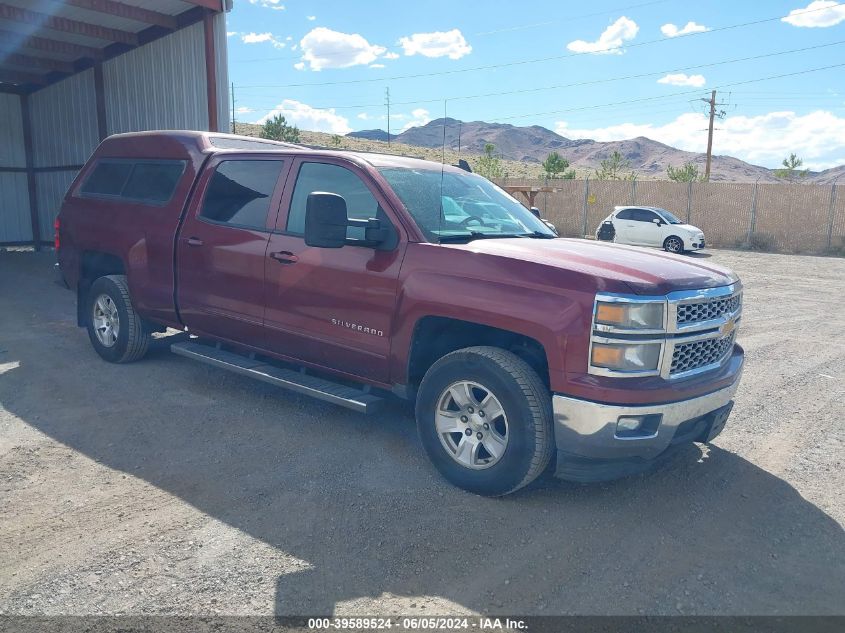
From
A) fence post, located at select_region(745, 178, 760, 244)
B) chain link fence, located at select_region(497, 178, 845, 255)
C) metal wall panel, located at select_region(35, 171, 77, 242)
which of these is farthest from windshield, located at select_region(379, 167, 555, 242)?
fence post, located at select_region(745, 178, 760, 244)

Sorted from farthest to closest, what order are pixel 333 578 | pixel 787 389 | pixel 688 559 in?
pixel 787 389 → pixel 688 559 → pixel 333 578

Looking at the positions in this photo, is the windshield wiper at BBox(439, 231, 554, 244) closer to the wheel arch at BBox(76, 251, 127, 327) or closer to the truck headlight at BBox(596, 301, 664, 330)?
the truck headlight at BBox(596, 301, 664, 330)

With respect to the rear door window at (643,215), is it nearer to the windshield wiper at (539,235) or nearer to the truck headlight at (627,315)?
the windshield wiper at (539,235)

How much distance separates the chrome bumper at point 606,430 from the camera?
370 centimetres

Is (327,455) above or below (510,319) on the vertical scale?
below

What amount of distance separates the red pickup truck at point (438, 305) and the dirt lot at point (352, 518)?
14.5 inches

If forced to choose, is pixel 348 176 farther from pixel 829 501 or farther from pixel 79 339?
pixel 79 339

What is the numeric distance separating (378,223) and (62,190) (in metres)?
17.4

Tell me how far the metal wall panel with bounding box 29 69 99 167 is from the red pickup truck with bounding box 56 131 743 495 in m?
12.6

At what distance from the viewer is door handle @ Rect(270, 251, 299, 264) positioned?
5.03m

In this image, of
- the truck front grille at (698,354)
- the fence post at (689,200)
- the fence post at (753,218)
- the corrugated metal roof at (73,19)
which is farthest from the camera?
the fence post at (689,200)

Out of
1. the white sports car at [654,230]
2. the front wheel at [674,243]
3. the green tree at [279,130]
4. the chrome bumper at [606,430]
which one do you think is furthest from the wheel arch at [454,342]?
the green tree at [279,130]

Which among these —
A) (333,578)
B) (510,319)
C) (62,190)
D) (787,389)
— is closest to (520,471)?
(510,319)

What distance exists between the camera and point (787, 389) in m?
6.60
